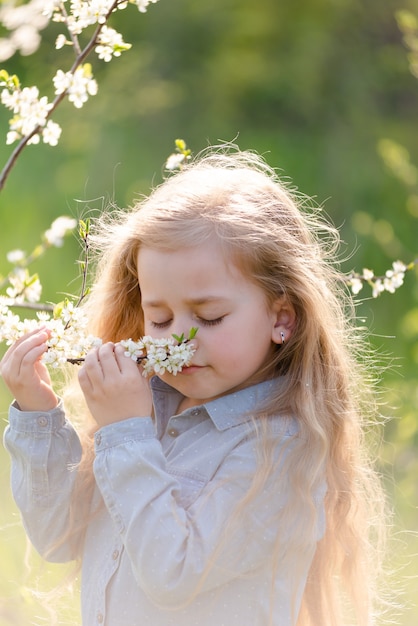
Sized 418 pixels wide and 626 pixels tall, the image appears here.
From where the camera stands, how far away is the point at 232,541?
156 cm

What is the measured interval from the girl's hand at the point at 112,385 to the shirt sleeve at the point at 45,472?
153 millimetres

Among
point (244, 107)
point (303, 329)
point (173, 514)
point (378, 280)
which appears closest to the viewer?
point (173, 514)

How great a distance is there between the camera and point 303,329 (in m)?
1.79

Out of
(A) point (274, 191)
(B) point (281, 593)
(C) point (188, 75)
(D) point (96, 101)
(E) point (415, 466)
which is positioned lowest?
(B) point (281, 593)

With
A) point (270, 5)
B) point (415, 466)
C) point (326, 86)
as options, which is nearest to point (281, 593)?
point (415, 466)

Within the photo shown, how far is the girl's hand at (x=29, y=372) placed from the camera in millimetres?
1634

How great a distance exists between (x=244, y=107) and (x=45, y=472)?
8.33 metres

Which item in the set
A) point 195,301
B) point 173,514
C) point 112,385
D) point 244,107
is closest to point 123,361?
point 112,385

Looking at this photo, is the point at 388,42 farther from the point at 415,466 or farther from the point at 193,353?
the point at 193,353

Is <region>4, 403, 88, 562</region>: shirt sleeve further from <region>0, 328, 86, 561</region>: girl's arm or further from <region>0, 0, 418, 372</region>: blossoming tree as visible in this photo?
<region>0, 0, 418, 372</region>: blossoming tree

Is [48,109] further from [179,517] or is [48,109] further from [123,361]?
[179,517]

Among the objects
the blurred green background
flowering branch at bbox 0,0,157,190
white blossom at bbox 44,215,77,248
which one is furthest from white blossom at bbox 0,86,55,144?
the blurred green background

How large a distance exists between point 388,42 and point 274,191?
8143mm

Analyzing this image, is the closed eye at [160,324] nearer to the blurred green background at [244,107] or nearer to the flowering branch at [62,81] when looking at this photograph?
the flowering branch at [62,81]
